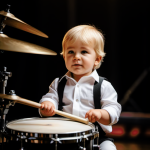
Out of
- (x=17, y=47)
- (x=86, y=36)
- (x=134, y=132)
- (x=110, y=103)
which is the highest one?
(x=86, y=36)

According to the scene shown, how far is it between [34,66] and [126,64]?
127cm

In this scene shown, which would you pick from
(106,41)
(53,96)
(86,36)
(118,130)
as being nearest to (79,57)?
(86,36)

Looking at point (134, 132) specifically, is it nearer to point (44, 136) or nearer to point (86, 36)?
point (86, 36)

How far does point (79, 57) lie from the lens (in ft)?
2.97

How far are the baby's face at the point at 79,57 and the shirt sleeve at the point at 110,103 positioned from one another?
0.11m

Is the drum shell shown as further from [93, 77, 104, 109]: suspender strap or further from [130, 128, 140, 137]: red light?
[130, 128, 140, 137]: red light

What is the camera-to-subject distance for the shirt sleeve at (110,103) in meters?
0.85

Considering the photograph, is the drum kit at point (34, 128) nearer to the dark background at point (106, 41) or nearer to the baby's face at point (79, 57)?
the baby's face at point (79, 57)

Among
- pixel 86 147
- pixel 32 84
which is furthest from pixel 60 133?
pixel 32 84

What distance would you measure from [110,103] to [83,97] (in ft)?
0.38

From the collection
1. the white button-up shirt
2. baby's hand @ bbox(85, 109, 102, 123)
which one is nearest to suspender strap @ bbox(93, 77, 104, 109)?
the white button-up shirt

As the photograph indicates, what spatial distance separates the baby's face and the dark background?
0.90 metres

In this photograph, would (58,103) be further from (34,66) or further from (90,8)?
(90,8)

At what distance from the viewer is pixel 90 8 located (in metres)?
2.49
